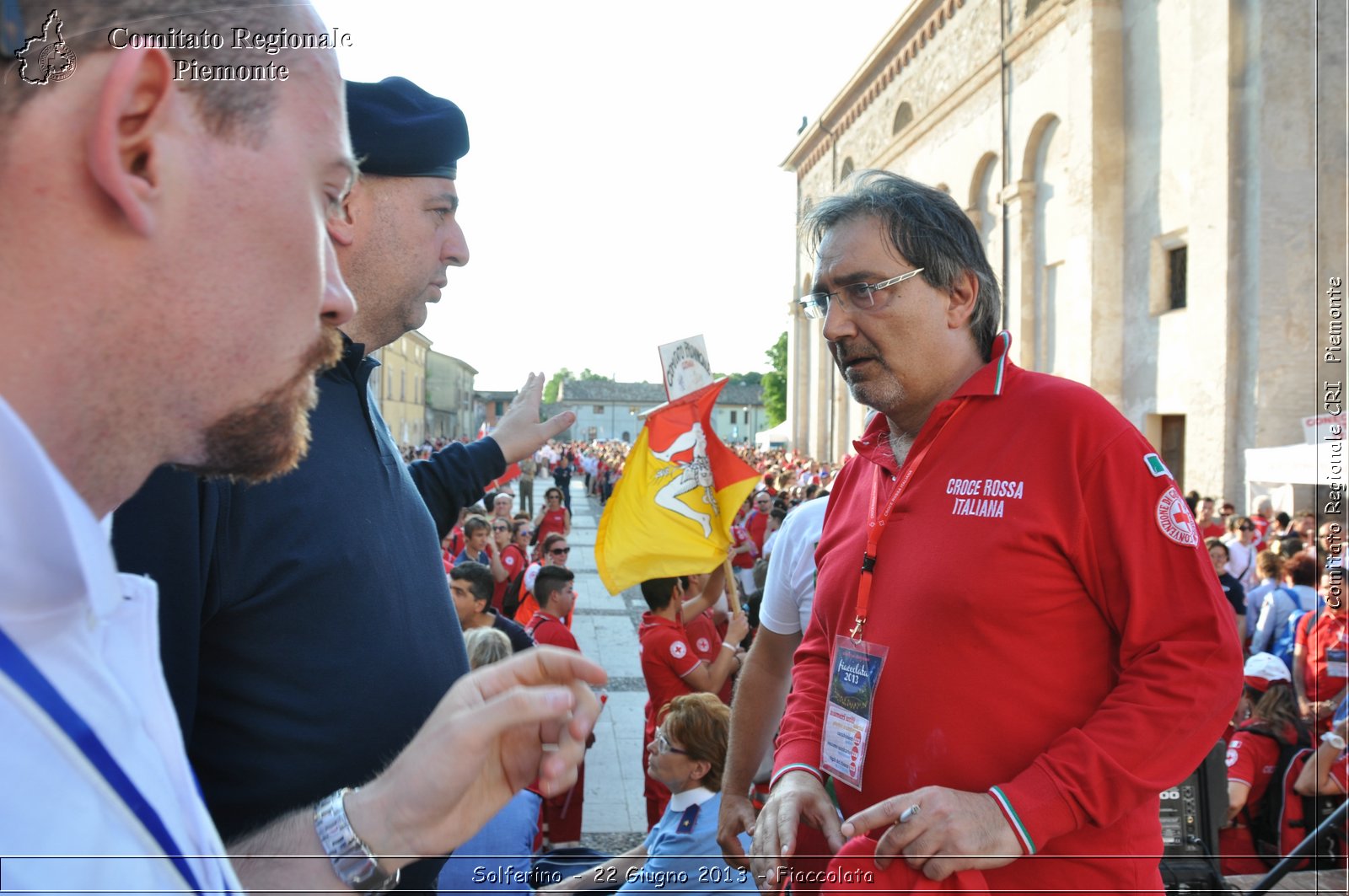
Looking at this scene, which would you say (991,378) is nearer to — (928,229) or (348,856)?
(928,229)

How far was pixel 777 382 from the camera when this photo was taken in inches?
2899

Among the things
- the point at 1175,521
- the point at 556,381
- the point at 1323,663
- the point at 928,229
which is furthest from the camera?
the point at 556,381

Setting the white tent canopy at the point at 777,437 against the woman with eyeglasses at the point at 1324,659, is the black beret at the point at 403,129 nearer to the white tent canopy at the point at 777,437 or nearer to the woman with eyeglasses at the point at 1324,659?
the woman with eyeglasses at the point at 1324,659

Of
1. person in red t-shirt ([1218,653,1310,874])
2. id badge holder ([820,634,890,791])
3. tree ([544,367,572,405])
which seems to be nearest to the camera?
id badge holder ([820,634,890,791])

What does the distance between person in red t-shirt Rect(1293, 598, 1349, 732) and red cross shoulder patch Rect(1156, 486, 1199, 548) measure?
15.5 ft

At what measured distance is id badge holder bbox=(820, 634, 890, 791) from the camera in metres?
2.11

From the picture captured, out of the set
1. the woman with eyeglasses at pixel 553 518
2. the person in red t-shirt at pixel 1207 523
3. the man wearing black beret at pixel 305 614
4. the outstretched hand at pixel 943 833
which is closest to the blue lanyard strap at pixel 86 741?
the man wearing black beret at pixel 305 614

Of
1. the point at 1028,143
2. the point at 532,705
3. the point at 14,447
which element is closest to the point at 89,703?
the point at 14,447

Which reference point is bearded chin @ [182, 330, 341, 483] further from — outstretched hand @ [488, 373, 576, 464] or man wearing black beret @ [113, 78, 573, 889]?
outstretched hand @ [488, 373, 576, 464]

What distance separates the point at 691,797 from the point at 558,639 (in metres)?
2.31

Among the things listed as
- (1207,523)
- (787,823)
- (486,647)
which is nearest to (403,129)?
(787,823)

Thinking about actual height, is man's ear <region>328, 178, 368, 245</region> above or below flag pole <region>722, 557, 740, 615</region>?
above

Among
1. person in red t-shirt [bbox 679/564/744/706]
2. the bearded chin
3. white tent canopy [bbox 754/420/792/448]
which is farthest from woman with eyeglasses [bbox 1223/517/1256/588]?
white tent canopy [bbox 754/420/792/448]

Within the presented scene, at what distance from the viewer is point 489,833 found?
11.6 ft
